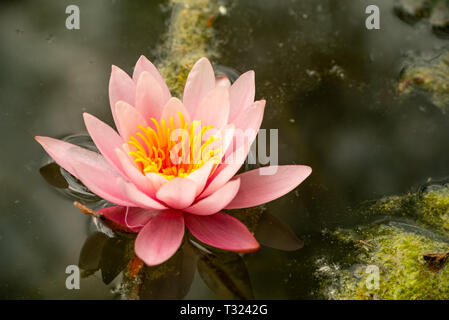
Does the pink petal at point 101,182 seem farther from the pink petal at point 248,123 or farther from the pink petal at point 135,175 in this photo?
the pink petal at point 248,123

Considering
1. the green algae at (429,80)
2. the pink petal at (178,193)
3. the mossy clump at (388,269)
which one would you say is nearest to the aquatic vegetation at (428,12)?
the green algae at (429,80)

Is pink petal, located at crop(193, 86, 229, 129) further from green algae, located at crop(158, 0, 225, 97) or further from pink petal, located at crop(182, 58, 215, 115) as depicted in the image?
green algae, located at crop(158, 0, 225, 97)

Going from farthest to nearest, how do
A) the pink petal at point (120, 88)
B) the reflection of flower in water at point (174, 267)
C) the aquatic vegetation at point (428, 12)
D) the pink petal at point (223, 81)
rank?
the aquatic vegetation at point (428, 12)
the pink petal at point (223, 81)
the pink petal at point (120, 88)
the reflection of flower in water at point (174, 267)

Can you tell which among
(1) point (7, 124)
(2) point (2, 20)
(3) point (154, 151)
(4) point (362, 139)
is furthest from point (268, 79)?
(2) point (2, 20)

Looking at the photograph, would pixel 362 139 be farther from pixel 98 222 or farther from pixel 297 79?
pixel 98 222

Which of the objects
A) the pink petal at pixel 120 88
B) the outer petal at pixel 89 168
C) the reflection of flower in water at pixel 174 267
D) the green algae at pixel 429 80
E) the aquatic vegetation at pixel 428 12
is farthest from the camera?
the aquatic vegetation at pixel 428 12

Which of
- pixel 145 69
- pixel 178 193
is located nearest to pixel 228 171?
pixel 178 193
